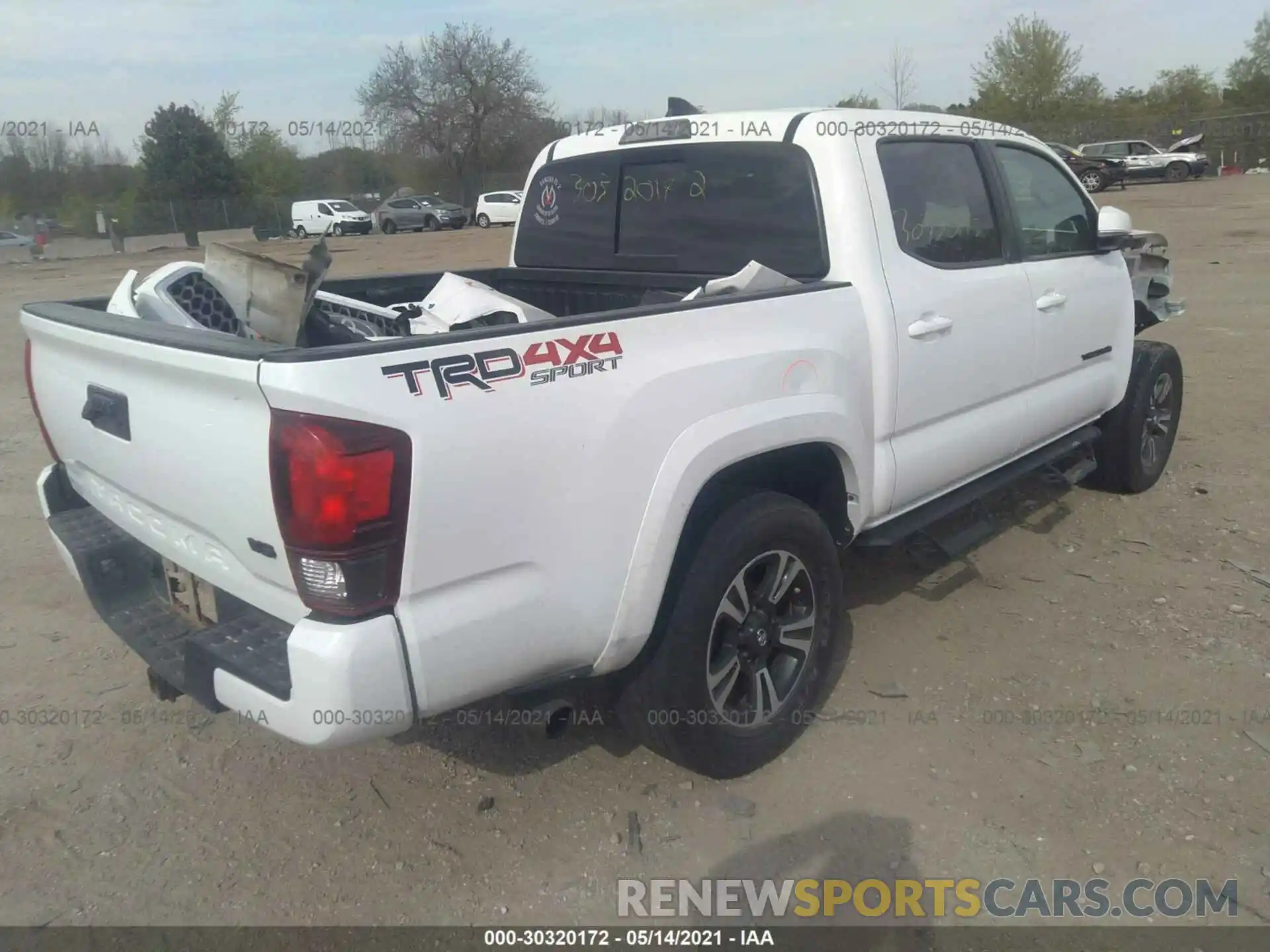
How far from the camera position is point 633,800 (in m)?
3.04

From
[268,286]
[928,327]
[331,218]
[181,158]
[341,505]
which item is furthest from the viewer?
[181,158]

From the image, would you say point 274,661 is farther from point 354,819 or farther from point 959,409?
point 959,409

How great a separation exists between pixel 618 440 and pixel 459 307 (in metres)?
1.25

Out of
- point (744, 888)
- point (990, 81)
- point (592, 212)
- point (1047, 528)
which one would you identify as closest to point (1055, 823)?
point (744, 888)

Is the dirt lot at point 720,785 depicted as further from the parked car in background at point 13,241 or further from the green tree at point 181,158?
the green tree at point 181,158

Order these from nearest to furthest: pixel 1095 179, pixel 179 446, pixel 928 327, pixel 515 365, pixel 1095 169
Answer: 1. pixel 515 365
2. pixel 179 446
3. pixel 928 327
4. pixel 1095 169
5. pixel 1095 179

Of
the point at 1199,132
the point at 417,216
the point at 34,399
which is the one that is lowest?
the point at 34,399

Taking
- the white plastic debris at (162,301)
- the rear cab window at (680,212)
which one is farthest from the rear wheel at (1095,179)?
the white plastic debris at (162,301)

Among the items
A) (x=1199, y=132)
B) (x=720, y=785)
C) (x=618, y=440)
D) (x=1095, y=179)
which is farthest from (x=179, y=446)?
(x=1199, y=132)

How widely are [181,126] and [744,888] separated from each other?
49.0 m

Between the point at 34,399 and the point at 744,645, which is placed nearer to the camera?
the point at 744,645

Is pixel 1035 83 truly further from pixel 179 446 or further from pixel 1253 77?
pixel 179 446

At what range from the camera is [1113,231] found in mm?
4582

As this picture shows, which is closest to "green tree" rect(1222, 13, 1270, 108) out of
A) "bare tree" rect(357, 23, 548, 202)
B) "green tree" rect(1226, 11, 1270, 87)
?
"green tree" rect(1226, 11, 1270, 87)
